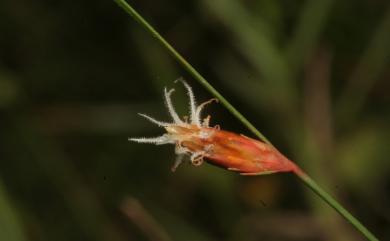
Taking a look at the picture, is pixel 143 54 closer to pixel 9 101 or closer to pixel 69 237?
pixel 9 101

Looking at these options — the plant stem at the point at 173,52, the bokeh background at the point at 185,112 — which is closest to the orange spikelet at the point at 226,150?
the plant stem at the point at 173,52

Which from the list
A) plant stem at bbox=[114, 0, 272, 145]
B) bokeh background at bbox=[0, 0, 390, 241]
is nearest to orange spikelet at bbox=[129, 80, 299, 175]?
plant stem at bbox=[114, 0, 272, 145]

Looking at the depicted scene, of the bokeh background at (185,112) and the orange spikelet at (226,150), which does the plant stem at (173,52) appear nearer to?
the orange spikelet at (226,150)

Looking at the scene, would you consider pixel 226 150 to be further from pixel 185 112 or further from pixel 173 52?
pixel 185 112

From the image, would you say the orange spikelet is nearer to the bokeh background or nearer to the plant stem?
the plant stem

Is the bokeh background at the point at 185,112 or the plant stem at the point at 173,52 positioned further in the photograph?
the bokeh background at the point at 185,112

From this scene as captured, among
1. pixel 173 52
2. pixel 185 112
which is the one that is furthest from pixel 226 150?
pixel 185 112
